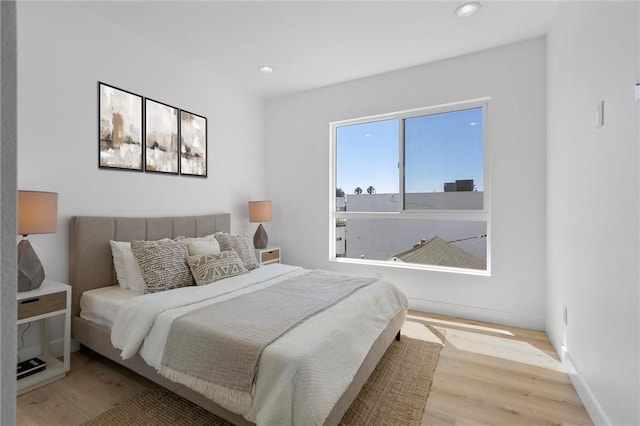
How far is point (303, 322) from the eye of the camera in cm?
178

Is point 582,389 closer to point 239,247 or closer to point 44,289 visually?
point 239,247

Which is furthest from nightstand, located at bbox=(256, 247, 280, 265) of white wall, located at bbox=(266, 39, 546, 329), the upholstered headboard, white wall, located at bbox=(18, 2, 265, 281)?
the upholstered headboard

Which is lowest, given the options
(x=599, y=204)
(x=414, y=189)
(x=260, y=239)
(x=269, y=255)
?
(x=269, y=255)

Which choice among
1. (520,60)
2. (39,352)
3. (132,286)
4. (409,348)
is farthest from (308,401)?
(520,60)

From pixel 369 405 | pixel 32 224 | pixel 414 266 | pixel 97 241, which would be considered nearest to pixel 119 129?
pixel 97 241

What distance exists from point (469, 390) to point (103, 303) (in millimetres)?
2675

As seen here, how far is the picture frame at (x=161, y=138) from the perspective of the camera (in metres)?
3.03

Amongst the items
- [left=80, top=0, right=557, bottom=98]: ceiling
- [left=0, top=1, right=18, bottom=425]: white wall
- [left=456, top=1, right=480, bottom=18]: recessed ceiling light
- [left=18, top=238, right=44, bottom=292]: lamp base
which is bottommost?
[left=18, top=238, right=44, bottom=292]: lamp base

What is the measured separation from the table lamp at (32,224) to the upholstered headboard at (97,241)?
334 mm

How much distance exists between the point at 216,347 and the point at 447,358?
1.85m

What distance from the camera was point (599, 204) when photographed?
5.52 feet

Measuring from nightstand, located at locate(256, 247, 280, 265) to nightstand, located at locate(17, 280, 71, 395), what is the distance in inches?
76.8

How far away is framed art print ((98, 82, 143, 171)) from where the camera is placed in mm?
2666

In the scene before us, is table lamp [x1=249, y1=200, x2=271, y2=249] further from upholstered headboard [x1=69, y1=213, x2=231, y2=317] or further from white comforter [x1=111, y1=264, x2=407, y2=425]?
white comforter [x1=111, y1=264, x2=407, y2=425]
